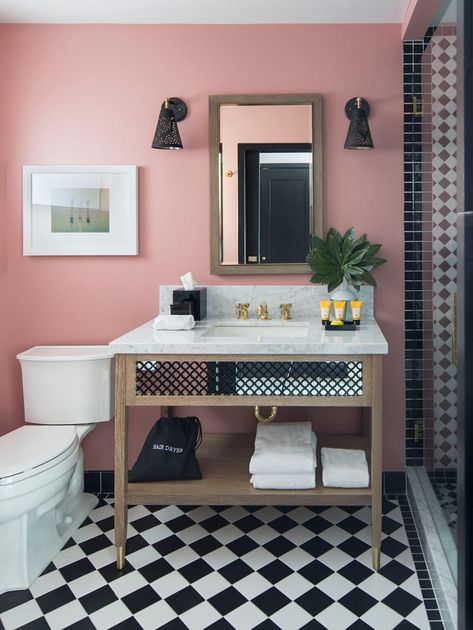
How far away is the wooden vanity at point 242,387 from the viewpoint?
201 cm

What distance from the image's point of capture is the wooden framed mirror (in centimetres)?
264

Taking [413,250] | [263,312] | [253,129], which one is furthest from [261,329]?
[253,129]

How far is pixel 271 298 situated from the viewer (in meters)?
2.71

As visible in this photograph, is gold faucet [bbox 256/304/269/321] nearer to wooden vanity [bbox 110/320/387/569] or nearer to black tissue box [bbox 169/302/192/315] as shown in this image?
black tissue box [bbox 169/302/192/315]

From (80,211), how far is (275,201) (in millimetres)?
966

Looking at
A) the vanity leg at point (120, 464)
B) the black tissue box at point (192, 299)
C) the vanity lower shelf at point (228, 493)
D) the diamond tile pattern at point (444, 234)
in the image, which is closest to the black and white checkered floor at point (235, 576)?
the vanity leg at point (120, 464)

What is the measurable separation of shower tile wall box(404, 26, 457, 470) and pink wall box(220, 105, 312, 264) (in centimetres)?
51

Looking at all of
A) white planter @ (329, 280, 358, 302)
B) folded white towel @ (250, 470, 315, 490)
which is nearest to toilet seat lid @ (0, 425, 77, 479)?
folded white towel @ (250, 470, 315, 490)

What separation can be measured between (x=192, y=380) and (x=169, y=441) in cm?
35

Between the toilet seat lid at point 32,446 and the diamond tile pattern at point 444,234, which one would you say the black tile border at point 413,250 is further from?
the toilet seat lid at point 32,446

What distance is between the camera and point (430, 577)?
2.00 meters

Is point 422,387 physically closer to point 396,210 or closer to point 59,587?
point 396,210

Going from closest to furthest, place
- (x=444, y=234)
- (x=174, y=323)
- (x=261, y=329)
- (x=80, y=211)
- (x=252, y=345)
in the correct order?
(x=252, y=345) → (x=174, y=323) → (x=444, y=234) → (x=261, y=329) → (x=80, y=211)

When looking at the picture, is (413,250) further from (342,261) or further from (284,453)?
(284,453)
